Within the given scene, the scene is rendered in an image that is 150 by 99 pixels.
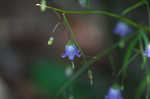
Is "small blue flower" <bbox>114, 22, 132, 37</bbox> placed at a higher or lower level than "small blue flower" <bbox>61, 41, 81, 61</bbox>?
higher

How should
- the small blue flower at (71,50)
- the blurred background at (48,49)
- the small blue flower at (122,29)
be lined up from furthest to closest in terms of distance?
the blurred background at (48,49)
the small blue flower at (122,29)
the small blue flower at (71,50)

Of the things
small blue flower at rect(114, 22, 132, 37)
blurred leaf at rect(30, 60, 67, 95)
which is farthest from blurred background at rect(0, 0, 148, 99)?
small blue flower at rect(114, 22, 132, 37)

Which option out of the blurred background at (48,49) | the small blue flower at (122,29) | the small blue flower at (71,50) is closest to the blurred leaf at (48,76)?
the blurred background at (48,49)

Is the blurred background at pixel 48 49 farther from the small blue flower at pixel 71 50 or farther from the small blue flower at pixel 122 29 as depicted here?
the small blue flower at pixel 71 50

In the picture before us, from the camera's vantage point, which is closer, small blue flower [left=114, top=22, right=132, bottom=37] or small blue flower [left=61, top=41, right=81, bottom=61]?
small blue flower [left=61, top=41, right=81, bottom=61]

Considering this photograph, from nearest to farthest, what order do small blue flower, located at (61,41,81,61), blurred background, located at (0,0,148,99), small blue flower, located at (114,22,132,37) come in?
small blue flower, located at (61,41,81,61) → small blue flower, located at (114,22,132,37) → blurred background, located at (0,0,148,99)

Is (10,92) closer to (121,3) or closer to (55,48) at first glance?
(55,48)

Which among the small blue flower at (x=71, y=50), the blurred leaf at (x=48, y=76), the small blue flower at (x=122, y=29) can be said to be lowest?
the blurred leaf at (x=48, y=76)

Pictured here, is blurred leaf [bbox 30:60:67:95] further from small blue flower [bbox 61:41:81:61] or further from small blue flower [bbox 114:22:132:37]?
small blue flower [bbox 61:41:81:61]

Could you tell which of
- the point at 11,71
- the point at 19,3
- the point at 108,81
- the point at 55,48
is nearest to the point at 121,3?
the point at 108,81
